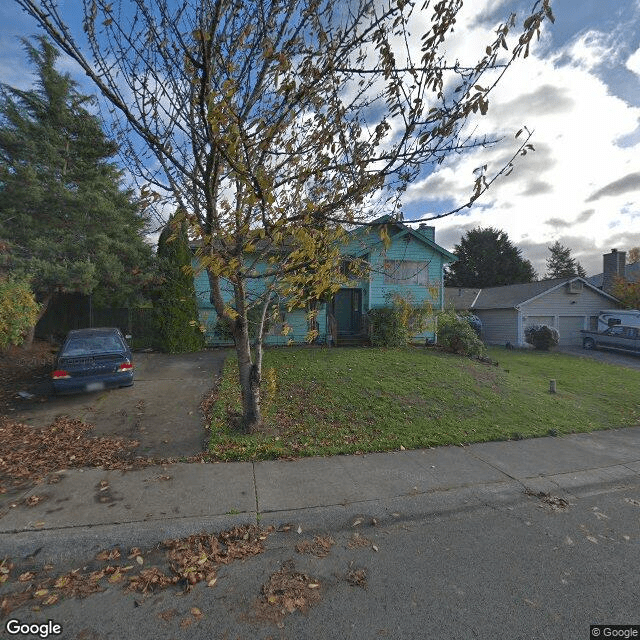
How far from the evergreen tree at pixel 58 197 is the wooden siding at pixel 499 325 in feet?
65.9

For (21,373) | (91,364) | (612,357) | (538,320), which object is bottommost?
(612,357)

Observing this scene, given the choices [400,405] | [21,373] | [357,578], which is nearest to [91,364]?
[21,373]

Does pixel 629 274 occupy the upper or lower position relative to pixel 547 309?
upper

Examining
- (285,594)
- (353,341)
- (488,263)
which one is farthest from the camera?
(488,263)

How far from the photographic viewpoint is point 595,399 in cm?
879

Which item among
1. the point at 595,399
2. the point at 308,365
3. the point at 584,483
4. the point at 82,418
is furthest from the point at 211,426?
the point at 595,399

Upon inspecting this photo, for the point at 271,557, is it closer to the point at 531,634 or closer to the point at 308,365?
the point at 531,634

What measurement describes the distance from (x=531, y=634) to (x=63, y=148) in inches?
685

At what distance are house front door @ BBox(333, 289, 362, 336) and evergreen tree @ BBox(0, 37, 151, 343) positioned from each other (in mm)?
8155

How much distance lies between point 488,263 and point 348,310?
28.4 m

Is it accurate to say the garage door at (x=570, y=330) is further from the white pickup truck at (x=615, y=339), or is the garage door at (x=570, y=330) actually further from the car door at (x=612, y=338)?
the car door at (x=612, y=338)

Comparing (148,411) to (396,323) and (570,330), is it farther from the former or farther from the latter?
(570,330)

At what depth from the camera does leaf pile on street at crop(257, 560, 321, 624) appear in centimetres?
239

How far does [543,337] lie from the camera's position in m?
18.6
